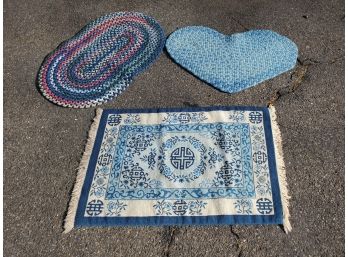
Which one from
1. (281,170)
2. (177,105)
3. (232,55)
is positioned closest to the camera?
(281,170)

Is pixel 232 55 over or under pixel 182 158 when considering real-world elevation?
over

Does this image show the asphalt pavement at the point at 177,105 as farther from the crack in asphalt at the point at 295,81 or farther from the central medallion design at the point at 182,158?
the central medallion design at the point at 182,158

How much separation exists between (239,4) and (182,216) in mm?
1616

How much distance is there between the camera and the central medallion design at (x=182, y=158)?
5.68 feet

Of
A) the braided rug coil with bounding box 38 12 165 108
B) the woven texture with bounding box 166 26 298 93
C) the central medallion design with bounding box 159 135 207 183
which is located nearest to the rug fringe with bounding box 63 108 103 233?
the braided rug coil with bounding box 38 12 165 108

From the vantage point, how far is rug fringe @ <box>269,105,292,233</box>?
154 centimetres

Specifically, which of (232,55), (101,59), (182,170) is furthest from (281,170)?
(101,59)

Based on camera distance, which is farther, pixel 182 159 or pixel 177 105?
pixel 177 105

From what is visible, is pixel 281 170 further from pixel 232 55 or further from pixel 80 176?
pixel 80 176

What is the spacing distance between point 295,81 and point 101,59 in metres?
1.10

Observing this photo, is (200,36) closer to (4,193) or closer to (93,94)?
(93,94)

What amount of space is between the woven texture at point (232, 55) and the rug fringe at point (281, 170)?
0.26 meters

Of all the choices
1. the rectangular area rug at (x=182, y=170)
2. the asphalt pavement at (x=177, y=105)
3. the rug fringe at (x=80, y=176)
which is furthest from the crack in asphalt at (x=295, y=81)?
the rug fringe at (x=80, y=176)

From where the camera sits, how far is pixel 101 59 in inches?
88.2
